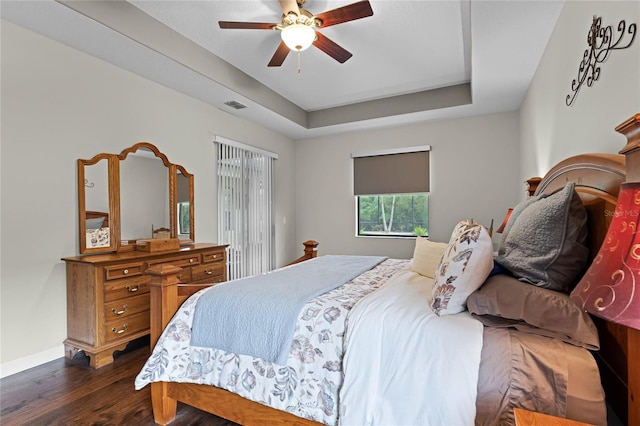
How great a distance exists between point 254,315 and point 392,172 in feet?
A: 12.3

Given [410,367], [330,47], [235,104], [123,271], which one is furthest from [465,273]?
[235,104]

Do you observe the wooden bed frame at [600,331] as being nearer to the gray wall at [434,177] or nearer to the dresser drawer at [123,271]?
the dresser drawer at [123,271]

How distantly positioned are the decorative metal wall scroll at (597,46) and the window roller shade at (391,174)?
2.80 metres

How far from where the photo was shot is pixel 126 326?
259 centimetres

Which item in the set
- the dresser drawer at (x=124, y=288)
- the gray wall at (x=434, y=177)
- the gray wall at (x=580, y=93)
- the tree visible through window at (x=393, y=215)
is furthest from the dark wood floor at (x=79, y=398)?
the tree visible through window at (x=393, y=215)

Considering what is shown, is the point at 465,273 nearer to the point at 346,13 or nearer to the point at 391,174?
the point at 346,13

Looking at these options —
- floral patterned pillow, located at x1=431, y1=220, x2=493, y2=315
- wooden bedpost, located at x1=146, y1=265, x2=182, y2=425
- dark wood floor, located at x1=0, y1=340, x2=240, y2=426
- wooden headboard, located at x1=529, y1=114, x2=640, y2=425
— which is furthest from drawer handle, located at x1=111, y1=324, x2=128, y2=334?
wooden headboard, located at x1=529, y1=114, x2=640, y2=425

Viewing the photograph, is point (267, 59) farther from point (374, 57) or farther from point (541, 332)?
point (541, 332)

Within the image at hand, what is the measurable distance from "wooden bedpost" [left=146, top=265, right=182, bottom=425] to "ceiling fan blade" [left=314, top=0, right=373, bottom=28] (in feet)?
6.39

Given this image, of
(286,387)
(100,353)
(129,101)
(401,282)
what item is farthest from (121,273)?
(401,282)

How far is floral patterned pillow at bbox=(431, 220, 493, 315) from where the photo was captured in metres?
1.27

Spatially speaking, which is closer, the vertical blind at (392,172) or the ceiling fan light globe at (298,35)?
the ceiling fan light globe at (298,35)

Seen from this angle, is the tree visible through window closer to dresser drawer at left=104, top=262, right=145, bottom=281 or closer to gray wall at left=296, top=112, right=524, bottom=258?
gray wall at left=296, top=112, right=524, bottom=258

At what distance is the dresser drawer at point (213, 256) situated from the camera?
333 cm
